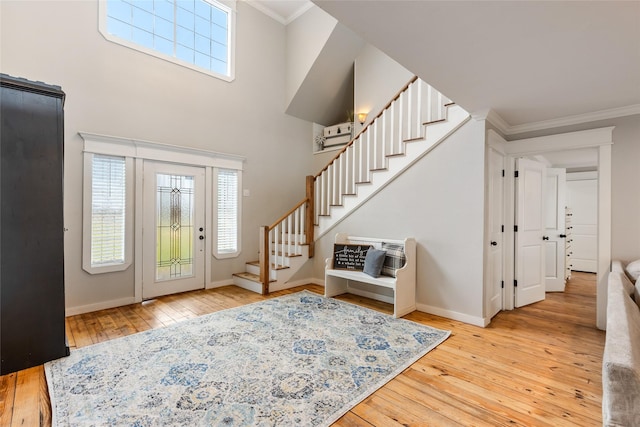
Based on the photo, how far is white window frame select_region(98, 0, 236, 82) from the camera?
381cm

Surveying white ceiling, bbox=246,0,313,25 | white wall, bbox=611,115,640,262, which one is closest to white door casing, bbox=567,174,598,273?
white wall, bbox=611,115,640,262

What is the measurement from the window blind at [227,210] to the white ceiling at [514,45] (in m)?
3.74

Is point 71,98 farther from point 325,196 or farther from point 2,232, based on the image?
point 325,196

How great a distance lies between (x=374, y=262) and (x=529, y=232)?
7.18 feet

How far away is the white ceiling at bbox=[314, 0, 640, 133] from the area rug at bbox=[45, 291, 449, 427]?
2.29m

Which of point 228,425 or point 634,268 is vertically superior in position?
point 634,268

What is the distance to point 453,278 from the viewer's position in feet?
11.3

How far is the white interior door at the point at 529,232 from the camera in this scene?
386cm

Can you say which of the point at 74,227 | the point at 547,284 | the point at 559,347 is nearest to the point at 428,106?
the point at 559,347

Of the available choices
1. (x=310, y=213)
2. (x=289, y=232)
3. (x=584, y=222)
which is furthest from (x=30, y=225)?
(x=584, y=222)

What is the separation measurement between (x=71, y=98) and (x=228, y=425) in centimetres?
414

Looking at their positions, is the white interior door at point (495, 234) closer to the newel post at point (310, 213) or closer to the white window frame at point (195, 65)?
the newel post at point (310, 213)

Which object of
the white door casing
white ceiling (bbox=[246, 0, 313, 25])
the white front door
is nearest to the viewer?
the white front door

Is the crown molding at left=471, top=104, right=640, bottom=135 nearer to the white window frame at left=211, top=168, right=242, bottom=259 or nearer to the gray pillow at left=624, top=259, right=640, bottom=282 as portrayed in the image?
the gray pillow at left=624, top=259, right=640, bottom=282
